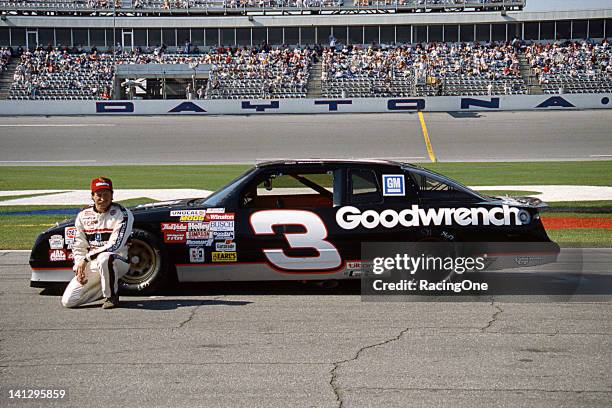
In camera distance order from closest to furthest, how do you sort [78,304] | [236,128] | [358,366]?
[358,366] → [78,304] → [236,128]

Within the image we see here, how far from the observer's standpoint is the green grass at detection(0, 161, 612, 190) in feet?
71.8

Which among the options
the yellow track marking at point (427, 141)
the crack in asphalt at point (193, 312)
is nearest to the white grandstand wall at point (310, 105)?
the yellow track marking at point (427, 141)

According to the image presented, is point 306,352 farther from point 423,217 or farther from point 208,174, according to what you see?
point 208,174

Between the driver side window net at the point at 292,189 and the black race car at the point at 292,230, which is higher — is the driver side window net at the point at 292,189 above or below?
above

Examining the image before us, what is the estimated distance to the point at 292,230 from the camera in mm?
8141

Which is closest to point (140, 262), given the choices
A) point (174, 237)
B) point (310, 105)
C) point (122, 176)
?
point (174, 237)

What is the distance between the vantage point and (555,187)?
19531mm

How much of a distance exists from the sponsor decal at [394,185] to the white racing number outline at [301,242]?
2.54 feet

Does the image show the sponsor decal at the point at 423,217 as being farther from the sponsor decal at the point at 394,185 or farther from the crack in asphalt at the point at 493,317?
the crack in asphalt at the point at 493,317

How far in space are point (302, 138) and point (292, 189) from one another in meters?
27.6

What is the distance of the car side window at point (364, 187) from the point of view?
8.35m

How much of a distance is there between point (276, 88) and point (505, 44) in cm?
1778

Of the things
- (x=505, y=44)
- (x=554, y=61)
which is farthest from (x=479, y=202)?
(x=505, y=44)

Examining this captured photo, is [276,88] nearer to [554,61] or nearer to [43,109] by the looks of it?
[43,109]
